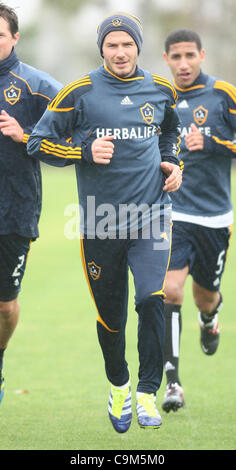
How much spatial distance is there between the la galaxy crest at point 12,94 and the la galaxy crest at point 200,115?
1714 mm

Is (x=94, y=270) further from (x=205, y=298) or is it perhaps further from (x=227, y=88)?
(x=205, y=298)

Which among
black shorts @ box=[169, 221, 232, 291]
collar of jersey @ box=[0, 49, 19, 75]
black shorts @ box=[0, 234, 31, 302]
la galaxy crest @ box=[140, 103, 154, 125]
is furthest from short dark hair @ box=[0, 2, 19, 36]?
black shorts @ box=[169, 221, 232, 291]

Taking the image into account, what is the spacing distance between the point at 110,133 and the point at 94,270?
36.3 inches

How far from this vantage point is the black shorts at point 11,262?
7043 millimetres

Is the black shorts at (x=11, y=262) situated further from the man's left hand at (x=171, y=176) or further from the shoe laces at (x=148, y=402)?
the shoe laces at (x=148, y=402)

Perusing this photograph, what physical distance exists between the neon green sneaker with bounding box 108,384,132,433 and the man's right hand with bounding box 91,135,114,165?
1.66 metres

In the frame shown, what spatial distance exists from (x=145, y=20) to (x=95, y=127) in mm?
52174

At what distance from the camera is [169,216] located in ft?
20.5

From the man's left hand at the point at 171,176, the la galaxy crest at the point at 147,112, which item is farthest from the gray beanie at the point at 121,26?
the man's left hand at the point at 171,176

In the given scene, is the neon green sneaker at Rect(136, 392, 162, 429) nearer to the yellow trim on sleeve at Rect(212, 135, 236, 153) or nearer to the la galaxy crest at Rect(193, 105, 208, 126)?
the yellow trim on sleeve at Rect(212, 135, 236, 153)

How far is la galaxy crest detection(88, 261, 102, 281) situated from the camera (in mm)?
6199
